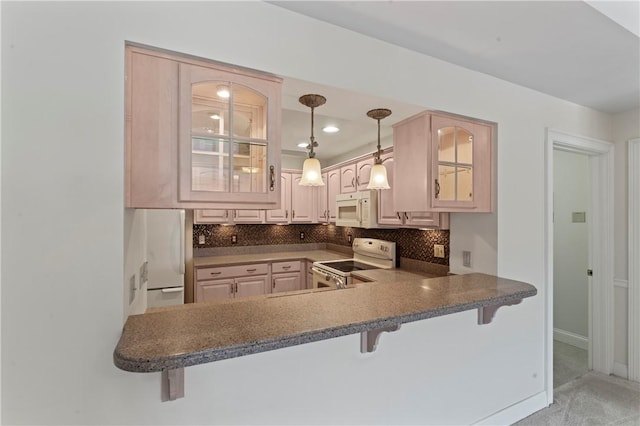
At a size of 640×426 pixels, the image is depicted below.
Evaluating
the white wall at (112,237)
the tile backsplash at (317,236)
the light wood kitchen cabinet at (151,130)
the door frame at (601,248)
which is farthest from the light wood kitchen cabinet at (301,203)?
the light wood kitchen cabinet at (151,130)

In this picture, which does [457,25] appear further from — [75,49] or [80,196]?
[80,196]

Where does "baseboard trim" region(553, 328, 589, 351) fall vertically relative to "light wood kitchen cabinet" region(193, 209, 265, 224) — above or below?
below

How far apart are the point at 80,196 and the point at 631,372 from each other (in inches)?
169

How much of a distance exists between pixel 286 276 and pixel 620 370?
11.8 ft

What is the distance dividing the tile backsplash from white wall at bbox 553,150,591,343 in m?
1.86

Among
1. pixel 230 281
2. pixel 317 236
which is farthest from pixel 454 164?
pixel 317 236

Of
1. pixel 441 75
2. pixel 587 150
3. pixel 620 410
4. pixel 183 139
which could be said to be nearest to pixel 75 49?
pixel 183 139

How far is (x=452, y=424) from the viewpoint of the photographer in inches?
72.7

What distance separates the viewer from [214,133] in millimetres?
1290

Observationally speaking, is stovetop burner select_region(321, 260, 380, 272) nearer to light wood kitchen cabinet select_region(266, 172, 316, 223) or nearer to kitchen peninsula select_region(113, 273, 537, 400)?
light wood kitchen cabinet select_region(266, 172, 316, 223)

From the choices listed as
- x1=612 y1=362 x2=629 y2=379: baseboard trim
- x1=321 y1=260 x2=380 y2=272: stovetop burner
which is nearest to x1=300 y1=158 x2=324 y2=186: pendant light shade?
x1=321 y1=260 x2=380 y2=272: stovetop burner

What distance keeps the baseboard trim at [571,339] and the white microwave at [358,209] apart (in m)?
2.72

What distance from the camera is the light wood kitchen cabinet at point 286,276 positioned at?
4031 millimetres

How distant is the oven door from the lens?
10.5ft
